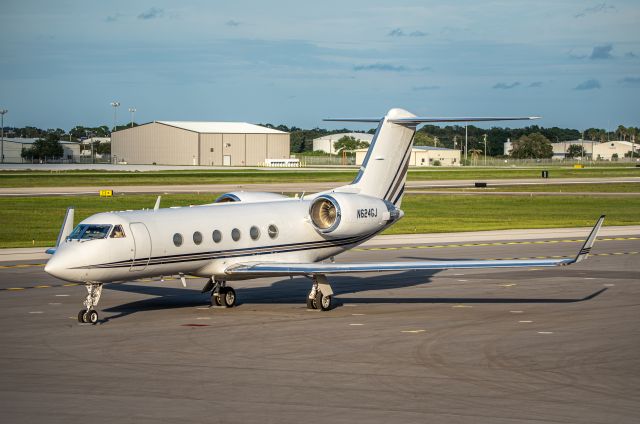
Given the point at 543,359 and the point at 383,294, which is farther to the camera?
the point at 383,294

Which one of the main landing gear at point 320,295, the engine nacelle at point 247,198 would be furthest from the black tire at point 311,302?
the engine nacelle at point 247,198

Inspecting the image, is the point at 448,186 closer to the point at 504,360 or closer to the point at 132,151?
the point at 504,360

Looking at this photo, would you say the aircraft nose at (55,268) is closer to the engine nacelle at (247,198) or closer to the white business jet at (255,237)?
the white business jet at (255,237)

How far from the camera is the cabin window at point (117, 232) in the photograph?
23.7 meters

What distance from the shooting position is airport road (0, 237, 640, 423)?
Answer: 1555 cm

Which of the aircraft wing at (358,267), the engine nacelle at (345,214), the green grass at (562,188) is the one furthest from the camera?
the green grass at (562,188)

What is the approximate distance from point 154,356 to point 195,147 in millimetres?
164601

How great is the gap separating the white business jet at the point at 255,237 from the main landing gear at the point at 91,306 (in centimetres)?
2

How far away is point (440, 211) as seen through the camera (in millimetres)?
64375

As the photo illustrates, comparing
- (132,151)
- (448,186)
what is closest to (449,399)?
(448,186)

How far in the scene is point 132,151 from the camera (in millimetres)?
193875

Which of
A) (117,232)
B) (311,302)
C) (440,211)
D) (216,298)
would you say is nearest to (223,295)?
(216,298)

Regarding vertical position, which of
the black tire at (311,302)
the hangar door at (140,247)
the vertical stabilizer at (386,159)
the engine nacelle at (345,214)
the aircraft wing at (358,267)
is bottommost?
the black tire at (311,302)

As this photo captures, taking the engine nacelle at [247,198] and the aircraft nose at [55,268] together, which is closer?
the aircraft nose at [55,268]
